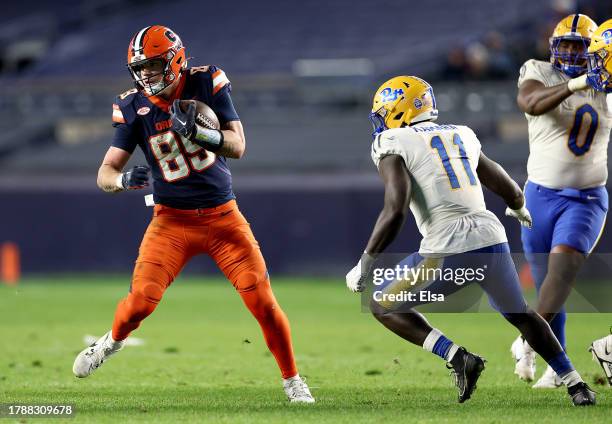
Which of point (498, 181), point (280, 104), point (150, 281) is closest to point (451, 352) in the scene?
point (498, 181)

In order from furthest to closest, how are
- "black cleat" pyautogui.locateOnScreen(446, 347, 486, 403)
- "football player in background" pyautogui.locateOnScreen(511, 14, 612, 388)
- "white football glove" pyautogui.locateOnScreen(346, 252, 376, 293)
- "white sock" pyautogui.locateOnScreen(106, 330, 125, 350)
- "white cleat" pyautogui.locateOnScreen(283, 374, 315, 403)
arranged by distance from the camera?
"football player in background" pyautogui.locateOnScreen(511, 14, 612, 388), "white sock" pyautogui.locateOnScreen(106, 330, 125, 350), "white cleat" pyautogui.locateOnScreen(283, 374, 315, 403), "black cleat" pyautogui.locateOnScreen(446, 347, 486, 403), "white football glove" pyautogui.locateOnScreen(346, 252, 376, 293)

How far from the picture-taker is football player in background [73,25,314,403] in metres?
5.84

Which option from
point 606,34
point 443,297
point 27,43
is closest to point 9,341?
point 443,297

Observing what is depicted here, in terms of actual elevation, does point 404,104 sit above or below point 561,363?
above

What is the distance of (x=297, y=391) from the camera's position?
582 cm

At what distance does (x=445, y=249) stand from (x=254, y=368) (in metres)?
2.49

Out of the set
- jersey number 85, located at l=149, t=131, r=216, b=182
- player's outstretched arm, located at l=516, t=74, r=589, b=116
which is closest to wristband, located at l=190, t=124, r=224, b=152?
jersey number 85, located at l=149, t=131, r=216, b=182

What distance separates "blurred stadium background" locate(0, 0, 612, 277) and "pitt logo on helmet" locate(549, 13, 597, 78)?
717 cm

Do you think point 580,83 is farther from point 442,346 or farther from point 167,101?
point 167,101

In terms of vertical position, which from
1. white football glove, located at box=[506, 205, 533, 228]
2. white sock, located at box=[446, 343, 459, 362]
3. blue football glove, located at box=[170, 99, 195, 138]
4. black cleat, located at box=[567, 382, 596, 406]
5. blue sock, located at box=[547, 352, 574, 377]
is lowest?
black cleat, located at box=[567, 382, 596, 406]

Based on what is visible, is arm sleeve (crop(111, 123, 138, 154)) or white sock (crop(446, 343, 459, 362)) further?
arm sleeve (crop(111, 123, 138, 154))

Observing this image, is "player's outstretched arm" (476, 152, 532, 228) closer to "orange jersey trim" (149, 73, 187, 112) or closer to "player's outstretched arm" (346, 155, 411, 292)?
"player's outstretched arm" (346, 155, 411, 292)

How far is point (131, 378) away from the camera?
698 centimetres

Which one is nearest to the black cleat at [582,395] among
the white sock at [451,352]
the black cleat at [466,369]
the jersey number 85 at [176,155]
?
the black cleat at [466,369]
